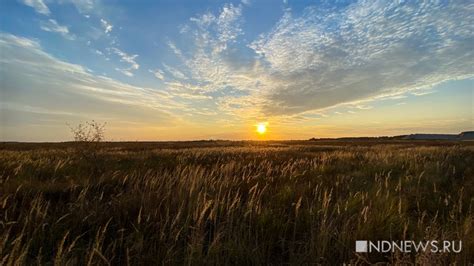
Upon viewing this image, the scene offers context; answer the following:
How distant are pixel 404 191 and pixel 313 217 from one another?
3.11 meters

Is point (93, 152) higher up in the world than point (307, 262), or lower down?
higher up

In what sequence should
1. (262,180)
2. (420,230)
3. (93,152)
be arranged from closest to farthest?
(420,230) < (262,180) < (93,152)

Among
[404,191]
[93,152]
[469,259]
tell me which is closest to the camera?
[469,259]

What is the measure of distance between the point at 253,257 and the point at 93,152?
1313cm

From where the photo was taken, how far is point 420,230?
3316 millimetres

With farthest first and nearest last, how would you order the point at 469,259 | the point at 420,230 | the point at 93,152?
the point at 93,152 → the point at 420,230 → the point at 469,259

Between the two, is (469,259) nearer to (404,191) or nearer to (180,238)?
(180,238)

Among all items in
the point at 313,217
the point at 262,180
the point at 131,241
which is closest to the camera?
the point at 131,241

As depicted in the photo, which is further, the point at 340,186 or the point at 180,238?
the point at 340,186

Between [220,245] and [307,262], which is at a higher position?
[220,245]

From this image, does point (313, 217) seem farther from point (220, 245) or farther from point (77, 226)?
point (77, 226)

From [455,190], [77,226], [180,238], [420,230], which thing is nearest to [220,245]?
[180,238]

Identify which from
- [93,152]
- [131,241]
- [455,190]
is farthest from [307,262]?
[93,152]

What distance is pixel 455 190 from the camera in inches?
240
